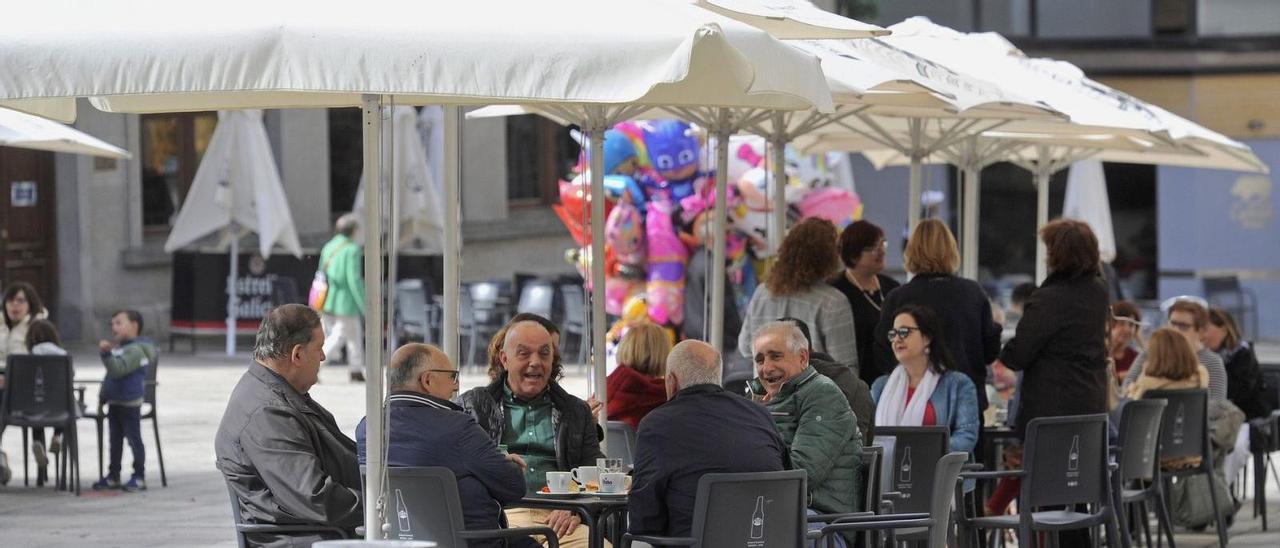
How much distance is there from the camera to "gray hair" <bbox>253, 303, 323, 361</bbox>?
627 cm

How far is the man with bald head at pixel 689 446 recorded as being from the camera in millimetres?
6227

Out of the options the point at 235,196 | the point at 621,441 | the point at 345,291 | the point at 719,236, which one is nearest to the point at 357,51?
the point at 621,441

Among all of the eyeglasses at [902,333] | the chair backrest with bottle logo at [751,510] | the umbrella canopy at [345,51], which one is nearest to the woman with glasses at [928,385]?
the eyeglasses at [902,333]

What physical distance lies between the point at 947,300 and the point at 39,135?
20.7 feet

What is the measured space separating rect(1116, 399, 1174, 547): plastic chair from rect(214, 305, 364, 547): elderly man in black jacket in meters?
4.28

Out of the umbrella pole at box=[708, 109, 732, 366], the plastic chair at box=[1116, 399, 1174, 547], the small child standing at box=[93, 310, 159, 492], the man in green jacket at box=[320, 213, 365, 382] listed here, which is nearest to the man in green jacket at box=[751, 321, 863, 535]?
the plastic chair at box=[1116, 399, 1174, 547]

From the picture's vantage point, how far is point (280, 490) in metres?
6.07

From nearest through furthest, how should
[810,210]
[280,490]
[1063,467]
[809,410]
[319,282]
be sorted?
[280,490]
[809,410]
[1063,467]
[810,210]
[319,282]

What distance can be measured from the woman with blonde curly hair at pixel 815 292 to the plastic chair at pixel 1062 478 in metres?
1.08

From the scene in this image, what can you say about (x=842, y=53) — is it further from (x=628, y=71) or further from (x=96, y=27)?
(x=96, y=27)

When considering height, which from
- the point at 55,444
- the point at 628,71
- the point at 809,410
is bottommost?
the point at 55,444

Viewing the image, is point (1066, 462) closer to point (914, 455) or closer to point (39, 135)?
point (914, 455)

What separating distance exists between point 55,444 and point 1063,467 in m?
7.00

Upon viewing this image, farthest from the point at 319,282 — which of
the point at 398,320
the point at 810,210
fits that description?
the point at 810,210
